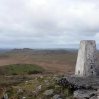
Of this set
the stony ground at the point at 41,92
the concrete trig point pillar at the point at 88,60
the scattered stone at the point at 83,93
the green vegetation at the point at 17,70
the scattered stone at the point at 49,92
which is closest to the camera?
the scattered stone at the point at 83,93

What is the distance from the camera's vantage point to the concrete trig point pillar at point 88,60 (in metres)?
27.4

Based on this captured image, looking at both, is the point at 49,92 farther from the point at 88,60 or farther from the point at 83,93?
the point at 88,60

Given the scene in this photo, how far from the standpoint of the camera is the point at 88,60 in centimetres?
2759

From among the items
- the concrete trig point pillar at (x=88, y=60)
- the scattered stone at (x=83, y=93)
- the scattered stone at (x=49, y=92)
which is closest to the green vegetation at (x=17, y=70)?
the scattered stone at (x=49, y=92)

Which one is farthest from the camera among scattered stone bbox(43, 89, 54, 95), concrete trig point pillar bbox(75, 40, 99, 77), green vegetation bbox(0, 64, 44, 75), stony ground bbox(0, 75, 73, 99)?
green vegetation bbox(0, 64, 44, 75)

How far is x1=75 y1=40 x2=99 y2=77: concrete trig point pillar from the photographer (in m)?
27.4

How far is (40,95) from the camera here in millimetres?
26375

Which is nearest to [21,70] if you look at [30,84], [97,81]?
[30,84]

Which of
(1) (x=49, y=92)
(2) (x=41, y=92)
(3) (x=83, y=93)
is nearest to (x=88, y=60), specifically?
(3) (x=83, y=93)

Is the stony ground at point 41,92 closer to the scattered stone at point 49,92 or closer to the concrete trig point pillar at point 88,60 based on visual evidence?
the scattered stone at point 49,92

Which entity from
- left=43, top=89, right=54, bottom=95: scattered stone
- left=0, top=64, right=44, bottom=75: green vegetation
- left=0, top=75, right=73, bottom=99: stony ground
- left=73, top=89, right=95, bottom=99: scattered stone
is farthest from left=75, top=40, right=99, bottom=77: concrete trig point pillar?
left=0, top=64, right=44, bottom=75: green vegetation

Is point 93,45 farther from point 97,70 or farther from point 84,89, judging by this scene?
point 84,89

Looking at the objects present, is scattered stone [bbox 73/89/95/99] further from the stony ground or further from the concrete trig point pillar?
the concrete trig point pillar

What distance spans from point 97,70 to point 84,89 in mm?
3724
